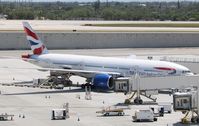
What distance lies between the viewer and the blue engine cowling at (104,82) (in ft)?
251

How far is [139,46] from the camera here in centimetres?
14150

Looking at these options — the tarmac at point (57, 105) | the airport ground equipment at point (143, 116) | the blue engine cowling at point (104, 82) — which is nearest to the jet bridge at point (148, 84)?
the tarmac at point (57, 105)

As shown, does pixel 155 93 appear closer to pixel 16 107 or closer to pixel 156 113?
pixel 156 113

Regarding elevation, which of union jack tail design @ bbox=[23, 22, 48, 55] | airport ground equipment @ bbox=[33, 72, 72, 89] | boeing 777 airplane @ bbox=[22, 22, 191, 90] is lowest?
airport ground equipment @ bbox=[33, 72, 72, 89]

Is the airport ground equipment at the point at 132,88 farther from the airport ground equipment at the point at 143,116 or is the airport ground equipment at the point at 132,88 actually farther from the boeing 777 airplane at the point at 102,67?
the airport ground equipment at the point at 143,116

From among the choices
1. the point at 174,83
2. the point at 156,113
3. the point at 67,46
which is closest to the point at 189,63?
the point at 174,83

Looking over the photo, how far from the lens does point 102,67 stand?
262 ft

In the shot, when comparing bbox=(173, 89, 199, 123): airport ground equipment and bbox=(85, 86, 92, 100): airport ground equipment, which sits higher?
bbox=(173, 89, 199, 123): airport ground equipment

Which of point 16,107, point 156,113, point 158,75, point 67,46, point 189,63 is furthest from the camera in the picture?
point 67,46

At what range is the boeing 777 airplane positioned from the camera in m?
75.5

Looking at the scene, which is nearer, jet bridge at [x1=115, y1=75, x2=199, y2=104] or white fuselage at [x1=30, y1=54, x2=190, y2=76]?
jet bridge at [x1=115, y1=75, x2=199, y2=104]

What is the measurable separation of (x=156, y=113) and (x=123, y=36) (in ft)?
262

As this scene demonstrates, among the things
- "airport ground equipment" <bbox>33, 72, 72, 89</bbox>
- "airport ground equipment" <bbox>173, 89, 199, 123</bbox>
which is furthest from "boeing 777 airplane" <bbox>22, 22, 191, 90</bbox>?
"airport ground equipment" <bbox>173, 89, 199, 123</bbox>

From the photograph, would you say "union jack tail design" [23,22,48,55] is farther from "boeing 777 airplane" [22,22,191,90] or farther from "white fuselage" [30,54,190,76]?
"white fuselage" [30,54,190,76]
